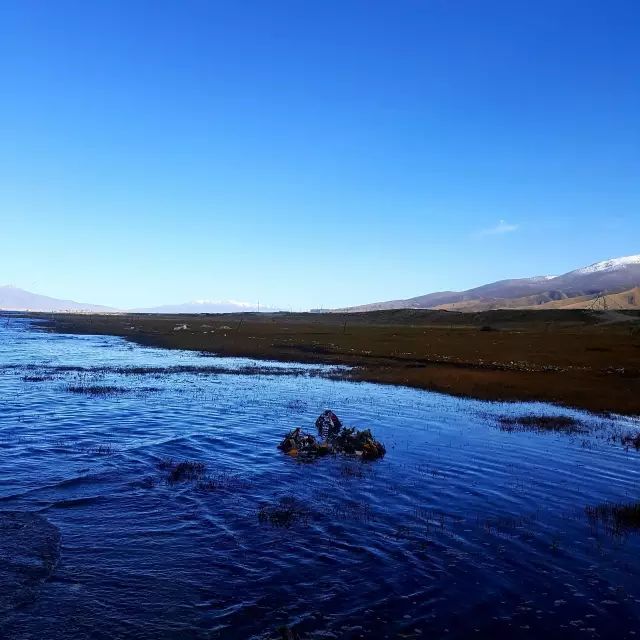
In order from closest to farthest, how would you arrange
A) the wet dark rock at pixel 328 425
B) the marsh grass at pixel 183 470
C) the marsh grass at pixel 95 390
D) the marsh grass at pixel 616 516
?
1. the marsh grass at pixel 616 516
2. the marsh grass at pixel 183 470
3. the wet dark rock at pixel 328 425
4. the marsh grass at pixel 95 390

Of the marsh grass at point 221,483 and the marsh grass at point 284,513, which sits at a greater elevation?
the marsh grass at point 221,483

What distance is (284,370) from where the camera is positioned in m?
57.9

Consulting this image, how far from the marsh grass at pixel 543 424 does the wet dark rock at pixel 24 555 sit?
23897 mm

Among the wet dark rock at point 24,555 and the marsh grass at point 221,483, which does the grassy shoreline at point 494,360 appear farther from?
the wet dark rock at point 24,555

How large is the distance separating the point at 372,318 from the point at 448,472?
534 ft

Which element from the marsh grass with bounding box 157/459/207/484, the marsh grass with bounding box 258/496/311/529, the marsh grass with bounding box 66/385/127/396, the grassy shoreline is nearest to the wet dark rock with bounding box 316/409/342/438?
the marsh grass with bounding box 157/459/207/484

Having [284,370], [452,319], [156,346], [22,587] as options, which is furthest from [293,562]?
[452,319]

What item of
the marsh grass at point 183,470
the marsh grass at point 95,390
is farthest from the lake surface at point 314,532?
the marsh grass at point 95,390

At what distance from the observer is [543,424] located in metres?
31.5

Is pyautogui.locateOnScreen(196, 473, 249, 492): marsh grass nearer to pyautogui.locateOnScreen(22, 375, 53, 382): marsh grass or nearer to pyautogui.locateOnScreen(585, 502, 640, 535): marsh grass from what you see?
pyautogui.locateOnScreen(585, 502, 640, 535): marsh grass

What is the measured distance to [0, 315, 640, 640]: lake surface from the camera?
10.6 metres

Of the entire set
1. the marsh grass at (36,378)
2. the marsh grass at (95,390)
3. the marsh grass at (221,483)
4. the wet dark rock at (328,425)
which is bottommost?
the marsh grass at (221,483)

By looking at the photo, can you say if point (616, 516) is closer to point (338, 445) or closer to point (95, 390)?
point (338, 445)

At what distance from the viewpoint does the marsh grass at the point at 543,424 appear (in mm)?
30206
